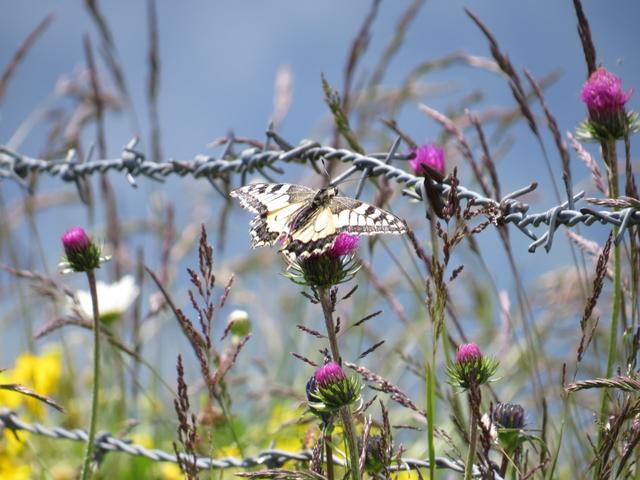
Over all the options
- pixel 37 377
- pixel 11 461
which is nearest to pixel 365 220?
pixel 11 461

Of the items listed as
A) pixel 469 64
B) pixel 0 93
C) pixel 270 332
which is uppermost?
pixel 469 64

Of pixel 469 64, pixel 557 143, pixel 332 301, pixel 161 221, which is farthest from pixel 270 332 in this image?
pixel 332 301

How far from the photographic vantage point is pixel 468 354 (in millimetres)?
1003

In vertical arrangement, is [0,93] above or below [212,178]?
above

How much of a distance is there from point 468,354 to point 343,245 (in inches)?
8.1

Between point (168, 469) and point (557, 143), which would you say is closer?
point (557, 143)

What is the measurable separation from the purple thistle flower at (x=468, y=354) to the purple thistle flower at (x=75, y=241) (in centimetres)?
65

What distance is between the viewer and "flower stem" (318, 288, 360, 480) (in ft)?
2.91

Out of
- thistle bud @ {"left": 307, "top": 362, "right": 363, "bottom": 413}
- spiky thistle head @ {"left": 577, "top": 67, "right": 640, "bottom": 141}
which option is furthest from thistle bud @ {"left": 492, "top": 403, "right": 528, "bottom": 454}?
spiky thistle head @ {"left": 577, "top": 67, "right": 640, "bottom": 141}

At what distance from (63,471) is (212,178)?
53.9 inches

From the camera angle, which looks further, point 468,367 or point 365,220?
point 365,220

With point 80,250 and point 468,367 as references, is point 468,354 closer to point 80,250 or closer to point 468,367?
point 468,367

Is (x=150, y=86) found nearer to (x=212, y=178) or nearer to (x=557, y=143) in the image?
(x=212, y=178)

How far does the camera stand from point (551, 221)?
3.34ft
